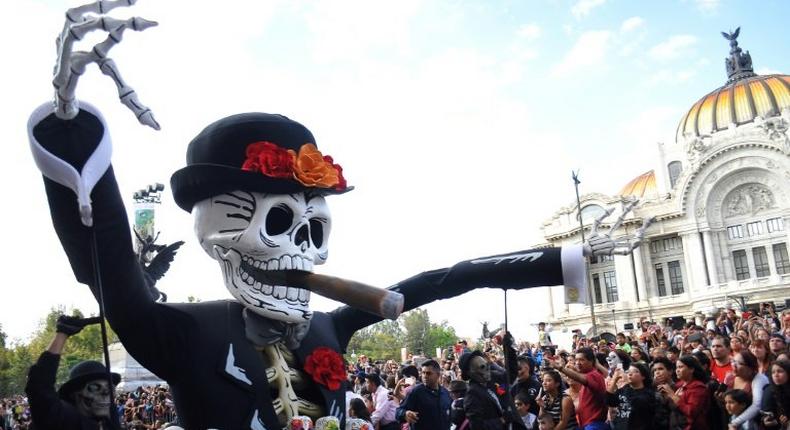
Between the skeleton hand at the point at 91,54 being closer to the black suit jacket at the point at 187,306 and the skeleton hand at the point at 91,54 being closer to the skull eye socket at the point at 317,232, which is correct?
the black suit jacket at the point at 187,306

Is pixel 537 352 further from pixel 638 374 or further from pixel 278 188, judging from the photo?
pixel 278 188

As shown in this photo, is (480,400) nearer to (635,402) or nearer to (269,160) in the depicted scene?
(635,402)

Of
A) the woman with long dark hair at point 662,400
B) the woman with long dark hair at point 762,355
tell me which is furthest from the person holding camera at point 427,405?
the woman with long dark hair at point 762,355

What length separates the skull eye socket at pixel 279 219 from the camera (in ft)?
10.5

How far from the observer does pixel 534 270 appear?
3.04 metres

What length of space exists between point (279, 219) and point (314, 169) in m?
0.28

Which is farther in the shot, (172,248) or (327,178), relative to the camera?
(172,248)

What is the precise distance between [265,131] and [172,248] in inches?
61.7

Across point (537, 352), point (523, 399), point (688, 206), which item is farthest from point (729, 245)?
point (523, 399)

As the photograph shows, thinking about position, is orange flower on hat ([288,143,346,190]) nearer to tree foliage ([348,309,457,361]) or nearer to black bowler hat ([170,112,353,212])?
black bowler hat ([170,112,353,212])

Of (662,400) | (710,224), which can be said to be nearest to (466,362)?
(662,400)

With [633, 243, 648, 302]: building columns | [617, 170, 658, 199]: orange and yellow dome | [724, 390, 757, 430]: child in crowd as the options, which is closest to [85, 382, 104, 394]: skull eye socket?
[724, 390, 757, 430]: child in crowd

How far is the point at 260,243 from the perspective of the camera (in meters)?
3.10

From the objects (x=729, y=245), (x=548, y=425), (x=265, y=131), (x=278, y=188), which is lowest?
(x=548, y=425)
